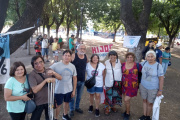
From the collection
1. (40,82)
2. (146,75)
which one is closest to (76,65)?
(40,82)

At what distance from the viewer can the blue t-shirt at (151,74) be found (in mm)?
3156

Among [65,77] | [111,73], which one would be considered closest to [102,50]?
[111,73]

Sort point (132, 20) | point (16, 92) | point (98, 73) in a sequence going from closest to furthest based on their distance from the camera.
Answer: point (16, 92)
point (98, 73)
point (132, 20)

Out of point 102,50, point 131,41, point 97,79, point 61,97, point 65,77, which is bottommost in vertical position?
point 61,97

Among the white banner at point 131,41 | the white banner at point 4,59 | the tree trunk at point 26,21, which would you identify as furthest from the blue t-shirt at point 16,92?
the white banner at point 131,41

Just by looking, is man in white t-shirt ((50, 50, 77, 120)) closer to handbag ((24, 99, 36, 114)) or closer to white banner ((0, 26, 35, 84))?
handbag ((24, 99, 36, 114))

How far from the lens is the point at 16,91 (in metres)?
2.22

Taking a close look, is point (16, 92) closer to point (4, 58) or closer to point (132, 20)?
point (4, 58)

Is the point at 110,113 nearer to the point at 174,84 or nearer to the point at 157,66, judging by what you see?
the point at 157,66

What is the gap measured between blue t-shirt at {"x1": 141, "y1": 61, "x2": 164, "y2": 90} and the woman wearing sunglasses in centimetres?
251

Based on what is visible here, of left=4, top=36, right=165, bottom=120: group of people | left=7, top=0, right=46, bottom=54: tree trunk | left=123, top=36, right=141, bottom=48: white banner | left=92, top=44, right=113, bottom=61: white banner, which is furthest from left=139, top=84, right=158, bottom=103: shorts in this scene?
left=7, top=0, right=46, bottom=54: tree trunk

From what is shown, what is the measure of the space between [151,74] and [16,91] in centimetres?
272

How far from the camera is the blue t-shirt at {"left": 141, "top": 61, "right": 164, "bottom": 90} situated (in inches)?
124

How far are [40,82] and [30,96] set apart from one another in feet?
0.87
